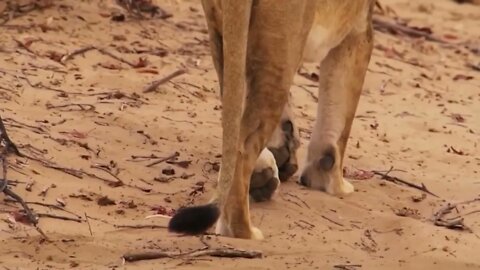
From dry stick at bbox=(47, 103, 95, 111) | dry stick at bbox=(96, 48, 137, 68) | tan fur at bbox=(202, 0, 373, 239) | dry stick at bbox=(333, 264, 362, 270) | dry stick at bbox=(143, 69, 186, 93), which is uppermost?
tan fur at bbox=(202, 0, 373, 239)

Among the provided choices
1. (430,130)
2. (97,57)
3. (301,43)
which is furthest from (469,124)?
(301,43)

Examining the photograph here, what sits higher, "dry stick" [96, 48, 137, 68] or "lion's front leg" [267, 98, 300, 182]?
"lion's front leg" [267, 98, 300, 182]

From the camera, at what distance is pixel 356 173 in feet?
20.9

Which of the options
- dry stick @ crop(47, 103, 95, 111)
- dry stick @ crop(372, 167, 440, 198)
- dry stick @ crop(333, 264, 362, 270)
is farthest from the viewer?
dry stick @ crop(47, 103, 95, 111)

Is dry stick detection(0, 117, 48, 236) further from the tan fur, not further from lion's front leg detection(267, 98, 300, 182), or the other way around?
lion's front leg detection(267, 98, 300, 182)

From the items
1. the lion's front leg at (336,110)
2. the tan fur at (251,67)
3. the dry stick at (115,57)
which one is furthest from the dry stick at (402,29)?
the tan fur at (251,67)

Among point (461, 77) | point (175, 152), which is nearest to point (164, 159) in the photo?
point (175, 152)

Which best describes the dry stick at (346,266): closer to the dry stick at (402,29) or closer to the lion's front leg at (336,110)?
the lion's front leg at (336,110)

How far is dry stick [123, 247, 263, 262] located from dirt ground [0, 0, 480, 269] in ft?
0.12

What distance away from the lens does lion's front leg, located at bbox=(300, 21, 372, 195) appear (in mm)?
5977

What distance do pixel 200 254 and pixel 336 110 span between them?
1782mm

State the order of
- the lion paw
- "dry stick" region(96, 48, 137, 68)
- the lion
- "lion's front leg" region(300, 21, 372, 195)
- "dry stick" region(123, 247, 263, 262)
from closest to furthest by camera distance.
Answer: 1. "dry stick" region(123, 247, 263, 262)
2. the lion
3. the lion paw
4. "lion's front leg" region(300, 21, 372, 195)
5. "dry stick" region(96, 48, 137, 68)

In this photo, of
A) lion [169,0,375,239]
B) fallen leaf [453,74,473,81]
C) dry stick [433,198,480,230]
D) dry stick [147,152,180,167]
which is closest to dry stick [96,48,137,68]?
dry stick [147,152,180,167]

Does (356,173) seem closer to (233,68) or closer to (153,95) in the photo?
(153,95)
